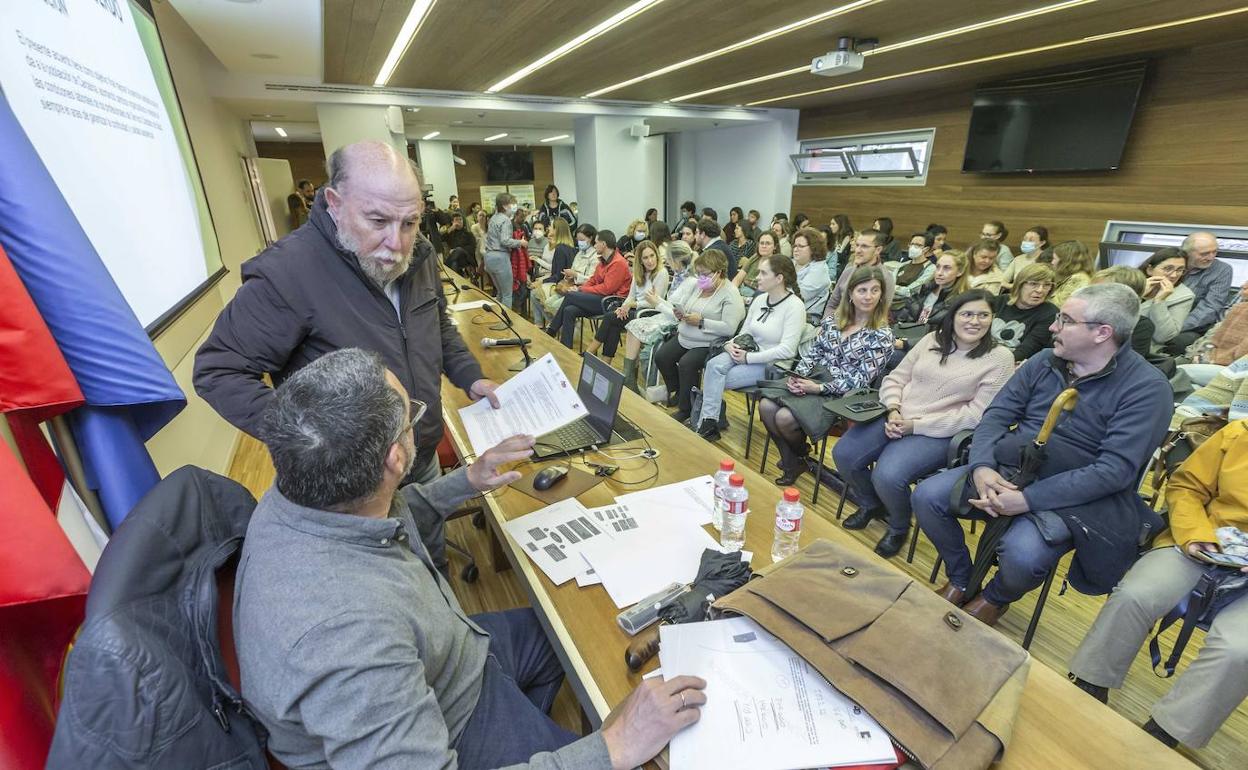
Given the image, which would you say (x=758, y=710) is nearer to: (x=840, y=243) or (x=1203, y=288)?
(x=1203, y=288)

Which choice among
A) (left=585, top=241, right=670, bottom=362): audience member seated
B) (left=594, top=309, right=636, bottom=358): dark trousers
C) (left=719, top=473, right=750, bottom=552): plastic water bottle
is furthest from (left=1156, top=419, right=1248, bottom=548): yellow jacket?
(left=594, top=309, right=636, bottom=358): dark trousers

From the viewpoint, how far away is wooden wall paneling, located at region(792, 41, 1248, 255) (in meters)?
4.99

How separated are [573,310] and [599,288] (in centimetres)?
34

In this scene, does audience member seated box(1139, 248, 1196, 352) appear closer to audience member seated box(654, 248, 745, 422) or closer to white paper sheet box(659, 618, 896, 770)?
audience member seated box(654, 248, 745, 422)

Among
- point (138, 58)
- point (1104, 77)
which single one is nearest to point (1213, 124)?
point (1104, 77)

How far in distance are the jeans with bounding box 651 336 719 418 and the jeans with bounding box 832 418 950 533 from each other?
4.37 ft

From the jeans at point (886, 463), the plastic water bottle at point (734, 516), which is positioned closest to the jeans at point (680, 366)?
the jeans at point (886, 463)

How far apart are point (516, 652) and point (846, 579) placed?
871 mm

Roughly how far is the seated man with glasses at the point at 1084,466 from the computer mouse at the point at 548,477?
150cm

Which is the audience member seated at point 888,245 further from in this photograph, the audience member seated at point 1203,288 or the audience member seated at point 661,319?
the audience member seated at point 661,319

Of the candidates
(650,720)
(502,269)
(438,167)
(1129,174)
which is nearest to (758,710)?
(650,720)

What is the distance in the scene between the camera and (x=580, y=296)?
510 centimetres

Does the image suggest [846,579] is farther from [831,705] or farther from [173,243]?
[173,243]

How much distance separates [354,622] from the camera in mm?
731
